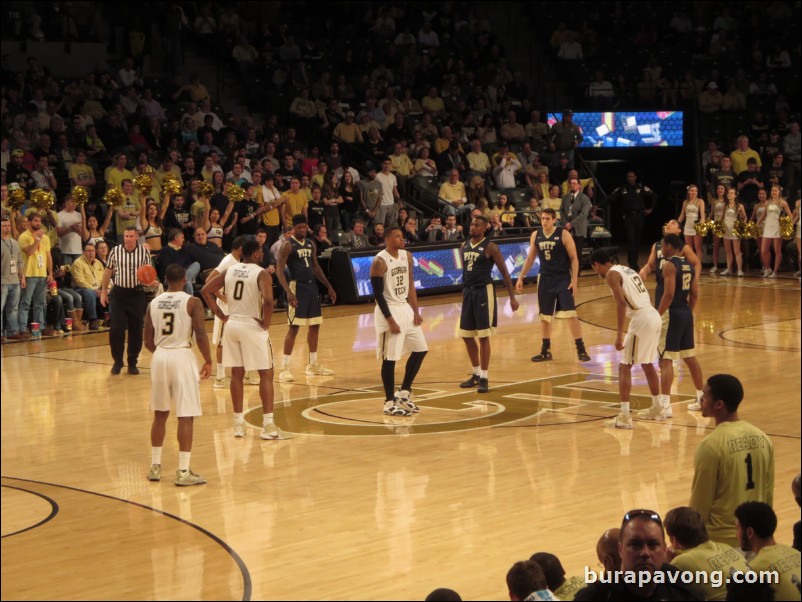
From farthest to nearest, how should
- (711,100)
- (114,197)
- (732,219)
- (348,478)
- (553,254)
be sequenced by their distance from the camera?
(711,100)
(732,219)
(114,197)
(553,254)
(348,478)

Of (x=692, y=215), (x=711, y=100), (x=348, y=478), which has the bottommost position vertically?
(x=348, y=478)

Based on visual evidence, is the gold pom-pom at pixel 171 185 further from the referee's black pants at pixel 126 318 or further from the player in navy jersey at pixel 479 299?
the player in navy jersey at pixel 479 299

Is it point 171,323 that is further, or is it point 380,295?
point 380,295

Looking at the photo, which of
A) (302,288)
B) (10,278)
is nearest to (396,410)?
(302,288)

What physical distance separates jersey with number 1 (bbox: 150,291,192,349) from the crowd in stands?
7.37 meters

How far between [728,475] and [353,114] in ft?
70.4

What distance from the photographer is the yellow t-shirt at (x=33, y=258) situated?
18.1 metres

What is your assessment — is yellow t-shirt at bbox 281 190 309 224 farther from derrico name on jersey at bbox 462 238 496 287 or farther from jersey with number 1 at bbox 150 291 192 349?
jersey with number 1 at bbox 150 291 192 349

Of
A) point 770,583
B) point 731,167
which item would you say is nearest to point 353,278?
point 731,167

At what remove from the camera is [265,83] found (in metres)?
28.6

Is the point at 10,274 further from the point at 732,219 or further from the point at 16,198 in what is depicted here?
the point at 732,219

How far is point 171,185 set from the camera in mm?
20281

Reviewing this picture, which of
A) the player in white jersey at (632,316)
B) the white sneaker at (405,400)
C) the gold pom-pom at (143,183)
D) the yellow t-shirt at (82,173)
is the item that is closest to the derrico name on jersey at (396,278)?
the white sneaker at (405,400)

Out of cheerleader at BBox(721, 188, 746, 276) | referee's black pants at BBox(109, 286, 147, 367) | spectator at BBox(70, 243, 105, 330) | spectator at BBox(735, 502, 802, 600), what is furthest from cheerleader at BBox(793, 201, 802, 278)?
spectator at BBox(735, 502, 802, 600)
